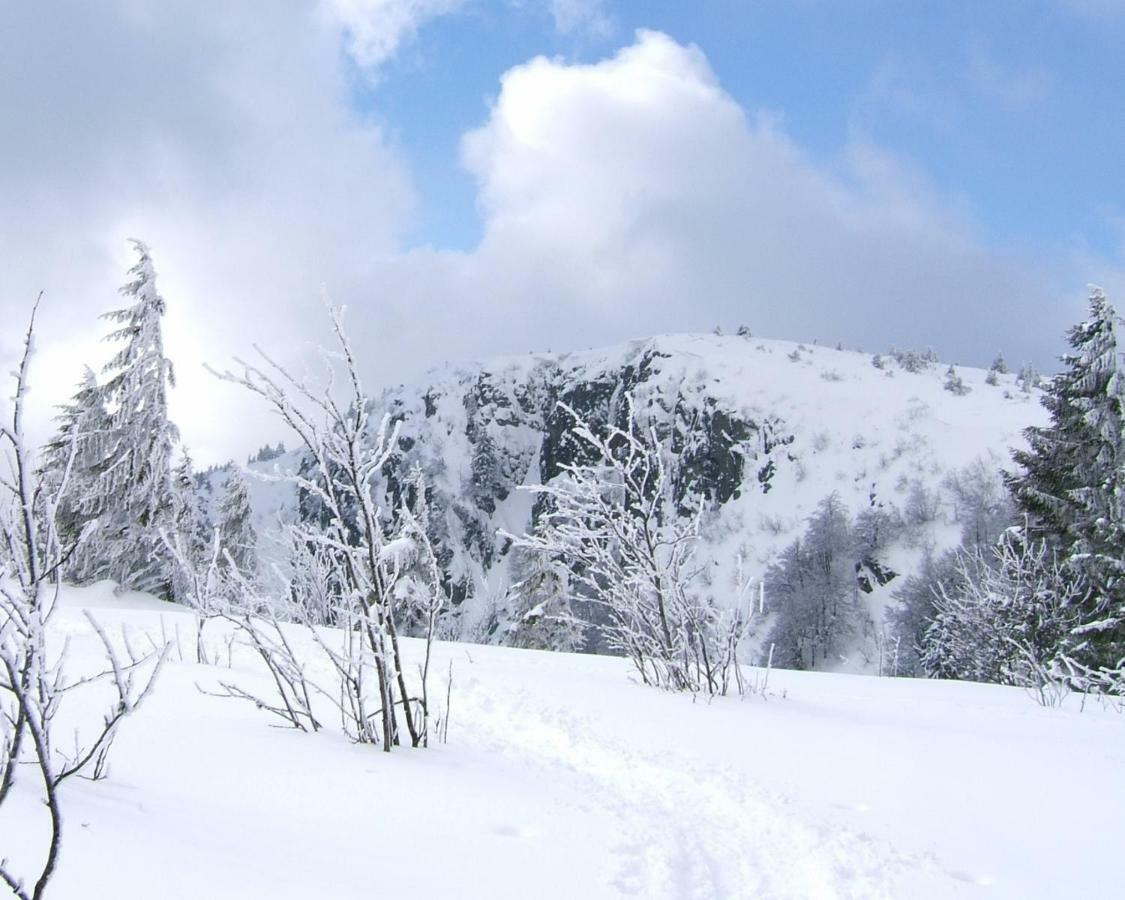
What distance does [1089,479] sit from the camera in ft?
49.5

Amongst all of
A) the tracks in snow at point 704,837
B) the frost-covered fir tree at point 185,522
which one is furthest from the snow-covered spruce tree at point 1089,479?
the frost-covered fir tree at point 185,522

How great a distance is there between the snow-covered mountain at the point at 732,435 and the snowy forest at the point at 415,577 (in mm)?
4054

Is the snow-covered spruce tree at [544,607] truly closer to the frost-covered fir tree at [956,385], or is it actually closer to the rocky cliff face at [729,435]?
the rocky cliff face at [729,435]

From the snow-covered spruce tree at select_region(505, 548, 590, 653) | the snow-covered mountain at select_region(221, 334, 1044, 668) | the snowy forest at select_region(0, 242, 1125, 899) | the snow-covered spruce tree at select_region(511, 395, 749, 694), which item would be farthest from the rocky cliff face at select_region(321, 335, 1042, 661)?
the snow-covered spruce tree at select_region(511, 395, 749, 694)

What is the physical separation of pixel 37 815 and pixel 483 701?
3.74 meters

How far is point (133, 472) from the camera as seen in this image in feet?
53.4

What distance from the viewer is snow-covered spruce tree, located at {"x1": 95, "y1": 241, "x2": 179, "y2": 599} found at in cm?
1623

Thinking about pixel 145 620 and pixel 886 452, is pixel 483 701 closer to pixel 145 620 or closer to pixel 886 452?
pixel 145 620

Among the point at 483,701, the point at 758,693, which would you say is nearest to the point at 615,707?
the point at 483,701

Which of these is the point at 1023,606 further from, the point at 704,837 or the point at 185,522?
the point at 185,522

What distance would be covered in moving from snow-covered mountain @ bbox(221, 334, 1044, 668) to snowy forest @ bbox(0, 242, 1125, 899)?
13.3 ft

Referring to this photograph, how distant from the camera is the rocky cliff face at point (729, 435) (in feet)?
184

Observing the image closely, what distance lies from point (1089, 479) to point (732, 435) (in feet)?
181

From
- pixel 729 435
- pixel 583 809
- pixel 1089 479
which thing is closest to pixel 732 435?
pixel 729 435
